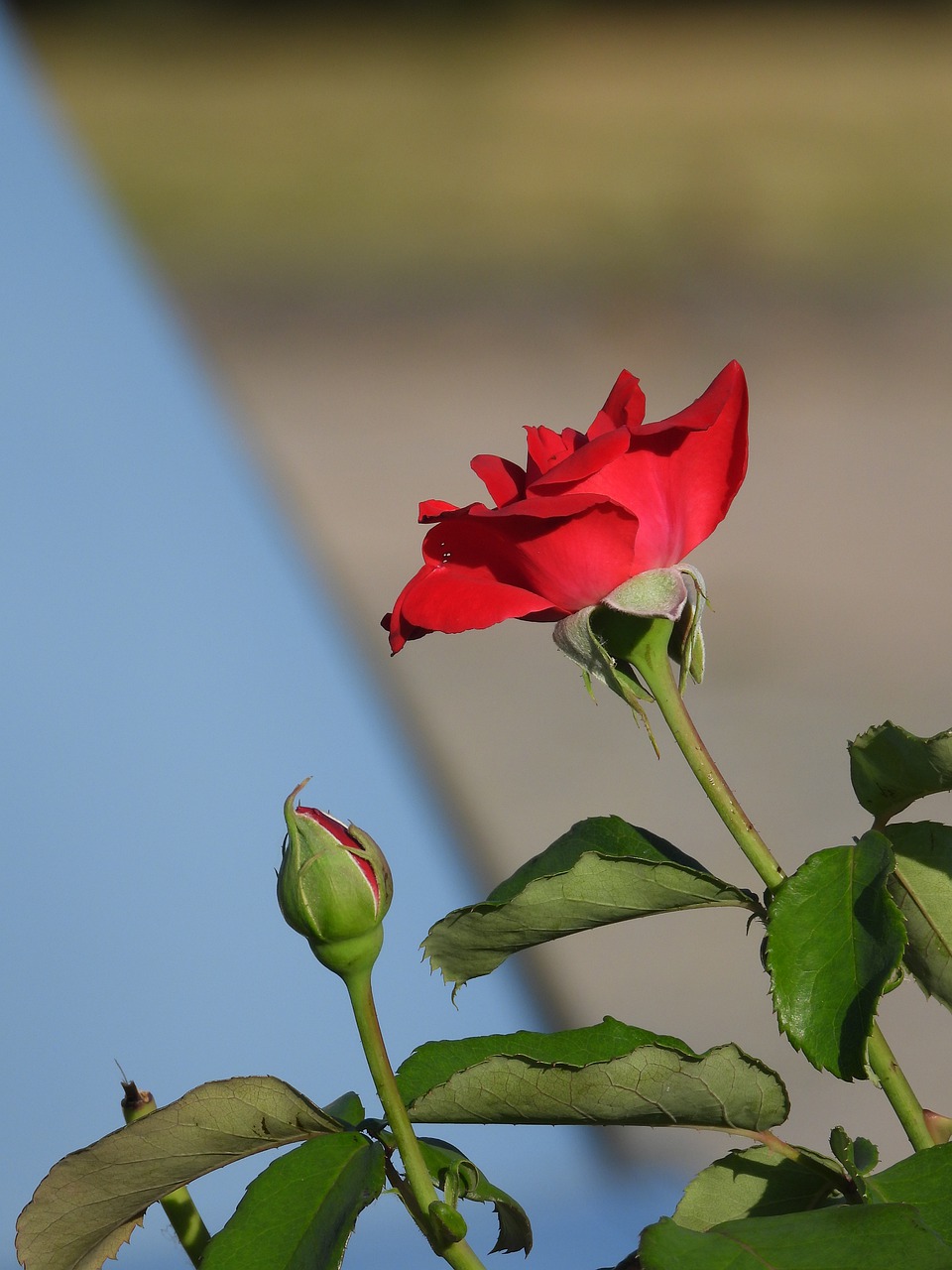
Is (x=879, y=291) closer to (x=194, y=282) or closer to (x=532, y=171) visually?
(x=532, y=171)

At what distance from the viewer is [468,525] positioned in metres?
0.19

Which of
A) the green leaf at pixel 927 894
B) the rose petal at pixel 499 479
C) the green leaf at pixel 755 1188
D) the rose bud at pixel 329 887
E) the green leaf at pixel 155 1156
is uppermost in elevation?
the rose petal at pixel 499 479

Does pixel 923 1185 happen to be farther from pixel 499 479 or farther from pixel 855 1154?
pixel 499 479

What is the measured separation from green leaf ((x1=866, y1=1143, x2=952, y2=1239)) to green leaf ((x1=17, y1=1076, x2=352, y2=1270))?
0.08 meters

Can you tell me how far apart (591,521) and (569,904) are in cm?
6

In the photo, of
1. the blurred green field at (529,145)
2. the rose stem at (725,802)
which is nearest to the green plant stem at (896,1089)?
the rose stem at (725,802)

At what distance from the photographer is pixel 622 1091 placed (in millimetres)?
172

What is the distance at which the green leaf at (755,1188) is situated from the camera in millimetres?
196

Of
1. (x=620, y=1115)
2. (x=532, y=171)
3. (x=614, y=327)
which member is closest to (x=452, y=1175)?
(x=620, y=1115)

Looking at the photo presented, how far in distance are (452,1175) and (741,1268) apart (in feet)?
0.17

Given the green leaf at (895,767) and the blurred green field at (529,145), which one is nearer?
the green leaf at (895,767)

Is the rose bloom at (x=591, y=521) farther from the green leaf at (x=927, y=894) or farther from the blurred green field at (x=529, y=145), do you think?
the blurred green field at (x=529, y=145)

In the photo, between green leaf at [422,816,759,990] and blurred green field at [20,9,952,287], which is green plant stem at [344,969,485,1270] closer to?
green leaf at [422,816,759,990]

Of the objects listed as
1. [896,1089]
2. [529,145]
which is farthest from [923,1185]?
[529,145]
